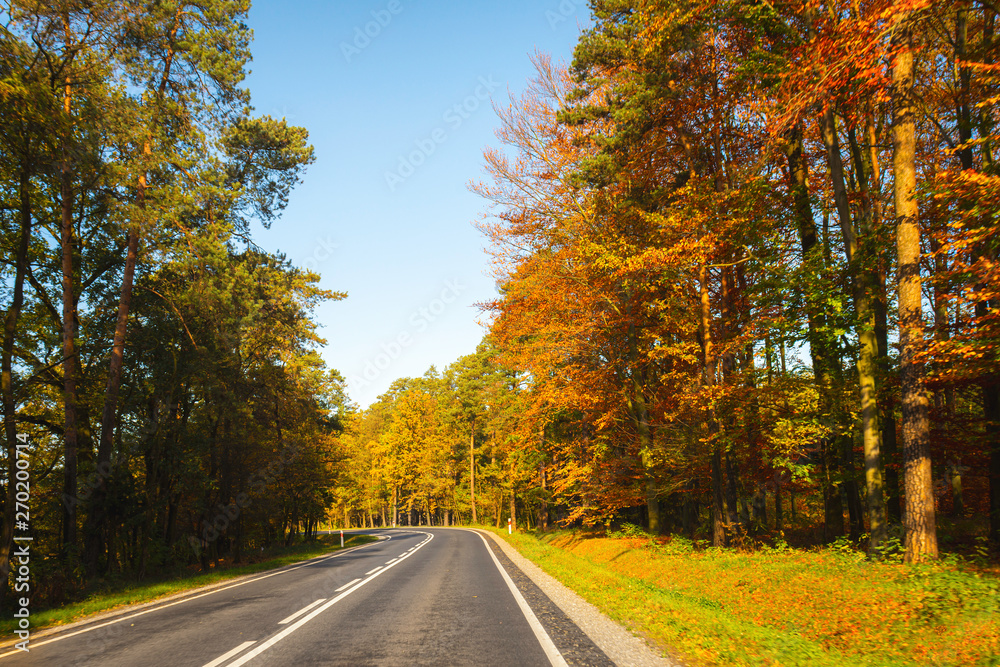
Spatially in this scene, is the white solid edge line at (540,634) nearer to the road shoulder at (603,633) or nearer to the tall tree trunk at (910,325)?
the road shoulder at (603,633)

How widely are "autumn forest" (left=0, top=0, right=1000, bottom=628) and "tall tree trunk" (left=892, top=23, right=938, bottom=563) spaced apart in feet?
0.14

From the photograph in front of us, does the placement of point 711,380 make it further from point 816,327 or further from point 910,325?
point 910,325

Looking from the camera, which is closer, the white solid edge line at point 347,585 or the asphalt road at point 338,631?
the asphalt road at point 338,631

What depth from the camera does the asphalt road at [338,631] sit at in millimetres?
5887

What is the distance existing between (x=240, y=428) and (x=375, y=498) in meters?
52.1

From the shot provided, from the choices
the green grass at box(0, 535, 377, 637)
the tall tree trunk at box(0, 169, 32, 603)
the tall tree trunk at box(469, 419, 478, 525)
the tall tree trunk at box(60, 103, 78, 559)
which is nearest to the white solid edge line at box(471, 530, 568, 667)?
the green grass at box(0, 535, 377, 637)

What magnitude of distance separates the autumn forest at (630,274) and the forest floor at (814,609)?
1220mm

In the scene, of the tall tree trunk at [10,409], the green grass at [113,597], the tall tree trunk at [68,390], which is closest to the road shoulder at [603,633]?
the green grass at [113,597]

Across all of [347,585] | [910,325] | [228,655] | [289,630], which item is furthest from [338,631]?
[910,325]

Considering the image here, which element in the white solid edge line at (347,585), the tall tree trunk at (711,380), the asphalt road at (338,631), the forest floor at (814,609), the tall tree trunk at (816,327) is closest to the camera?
the asphalt road at (338,631)

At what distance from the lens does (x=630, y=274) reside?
14500 millimetres

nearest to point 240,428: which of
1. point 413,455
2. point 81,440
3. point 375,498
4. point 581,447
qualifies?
point 81,440

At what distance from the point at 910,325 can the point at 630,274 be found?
262 inches

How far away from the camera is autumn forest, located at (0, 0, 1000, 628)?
10156 millimetres
